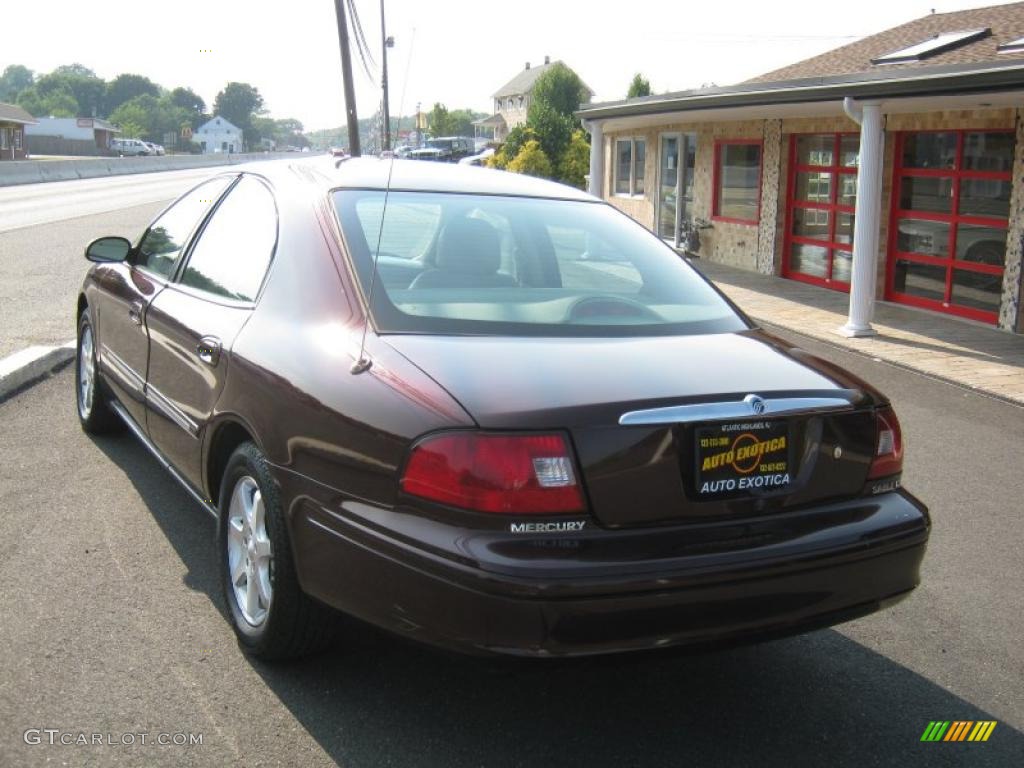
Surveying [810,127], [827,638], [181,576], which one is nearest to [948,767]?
[827,638]

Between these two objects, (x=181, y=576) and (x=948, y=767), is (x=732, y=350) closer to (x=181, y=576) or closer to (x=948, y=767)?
(x=948, y=767)

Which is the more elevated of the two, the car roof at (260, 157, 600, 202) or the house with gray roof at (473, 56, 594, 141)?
the house with gray roof at (473, 56, 594, 141)

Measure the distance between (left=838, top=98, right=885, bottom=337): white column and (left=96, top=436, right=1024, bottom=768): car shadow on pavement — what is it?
8.62 metres

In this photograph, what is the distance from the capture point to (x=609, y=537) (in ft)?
9.12

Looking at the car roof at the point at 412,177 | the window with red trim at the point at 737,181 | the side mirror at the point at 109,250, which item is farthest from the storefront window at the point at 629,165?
the car roof at the point at 412,177

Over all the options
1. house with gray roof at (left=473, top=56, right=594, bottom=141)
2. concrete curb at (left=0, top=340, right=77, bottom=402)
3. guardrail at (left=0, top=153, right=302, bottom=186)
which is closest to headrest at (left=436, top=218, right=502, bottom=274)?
concrete curb at (left=0, top=340, right=77, bottom=402)

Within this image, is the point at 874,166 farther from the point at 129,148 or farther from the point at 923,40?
the point at 129,148

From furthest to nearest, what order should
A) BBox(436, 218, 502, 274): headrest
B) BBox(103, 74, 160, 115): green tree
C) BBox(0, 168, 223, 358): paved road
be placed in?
1. BBox(103, 74, 160, 115): green tree
2. BBox(0, 168, 223, 358): paved road
3. BBox(436, 218, 502, 274): headrest

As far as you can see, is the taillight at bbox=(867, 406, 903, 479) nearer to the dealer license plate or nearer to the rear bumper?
the rear bumper

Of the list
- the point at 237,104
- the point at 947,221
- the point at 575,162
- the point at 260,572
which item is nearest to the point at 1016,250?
the point at 947,221

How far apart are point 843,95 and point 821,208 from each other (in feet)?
14.2

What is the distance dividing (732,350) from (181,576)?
2378 millimetres

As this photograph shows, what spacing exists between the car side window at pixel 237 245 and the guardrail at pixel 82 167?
1269 inches

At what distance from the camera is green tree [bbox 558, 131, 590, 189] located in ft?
144
